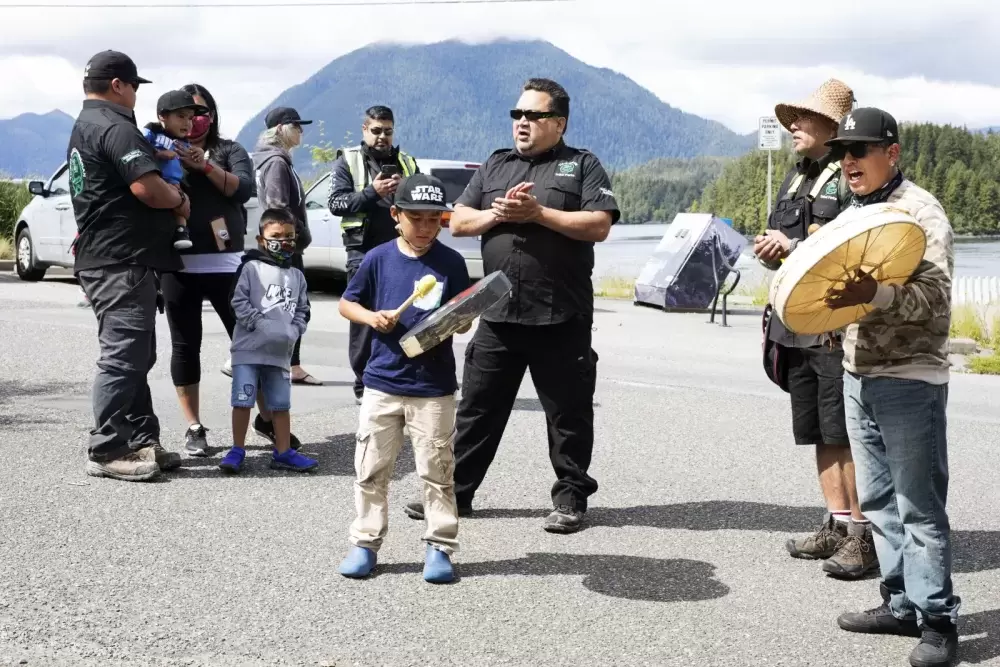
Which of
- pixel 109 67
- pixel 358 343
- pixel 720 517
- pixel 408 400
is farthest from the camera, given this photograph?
pixel 358 343

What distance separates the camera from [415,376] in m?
5.13

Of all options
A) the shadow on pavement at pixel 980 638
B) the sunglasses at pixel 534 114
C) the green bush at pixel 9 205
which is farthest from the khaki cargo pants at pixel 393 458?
the green bush at pixel 9 205

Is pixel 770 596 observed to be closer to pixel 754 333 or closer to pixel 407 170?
pixel 407 170

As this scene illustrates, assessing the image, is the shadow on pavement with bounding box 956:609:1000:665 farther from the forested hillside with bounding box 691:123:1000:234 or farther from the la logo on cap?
the forested hillside with bounding box 691:123:1000:234

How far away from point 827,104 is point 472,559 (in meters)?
2.41

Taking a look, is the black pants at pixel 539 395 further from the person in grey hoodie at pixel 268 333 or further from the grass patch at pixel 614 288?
the grass patch at pixel 614 288

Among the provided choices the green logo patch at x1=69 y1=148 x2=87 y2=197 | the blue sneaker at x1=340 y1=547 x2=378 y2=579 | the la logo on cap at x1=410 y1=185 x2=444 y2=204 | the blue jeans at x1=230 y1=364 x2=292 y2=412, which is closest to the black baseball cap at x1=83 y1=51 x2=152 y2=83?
the green logo patch at x1=69 y1=148 x2=87 y2=197

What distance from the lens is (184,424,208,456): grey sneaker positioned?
7312 mm

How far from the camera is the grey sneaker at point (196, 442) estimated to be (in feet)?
24.0

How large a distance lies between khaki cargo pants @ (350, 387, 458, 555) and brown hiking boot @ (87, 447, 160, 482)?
6.17 feet

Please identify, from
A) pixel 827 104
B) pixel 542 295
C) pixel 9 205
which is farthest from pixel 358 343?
pixel 9 205

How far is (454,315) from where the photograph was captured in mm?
4895

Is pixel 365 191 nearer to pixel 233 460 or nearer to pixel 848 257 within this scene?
pixel 233 460

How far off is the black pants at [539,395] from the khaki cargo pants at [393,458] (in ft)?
2.69
